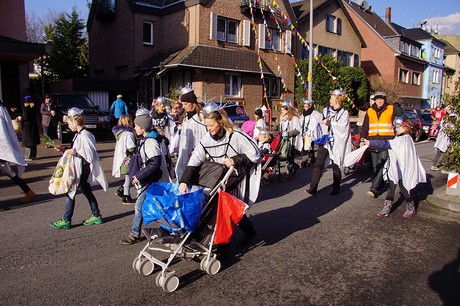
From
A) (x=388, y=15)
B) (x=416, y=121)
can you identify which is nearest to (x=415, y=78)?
(x=388, y=15)

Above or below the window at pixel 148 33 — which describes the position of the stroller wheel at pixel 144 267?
below

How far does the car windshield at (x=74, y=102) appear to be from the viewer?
17.0 meters

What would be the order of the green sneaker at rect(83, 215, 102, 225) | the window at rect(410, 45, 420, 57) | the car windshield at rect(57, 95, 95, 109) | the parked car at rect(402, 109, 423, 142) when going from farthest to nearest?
1. the window at rect(410, 45, 420, 57)
2. the parked car at rect(402, 109, 423, 142)
3. the car windshield at rect(57, 95, 95, 109)
4. the green sneaker at rect(83, 215, 102, 225)

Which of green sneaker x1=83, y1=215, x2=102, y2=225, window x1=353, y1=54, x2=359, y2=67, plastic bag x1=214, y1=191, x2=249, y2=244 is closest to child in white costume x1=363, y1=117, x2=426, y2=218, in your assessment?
plastic bag x1=214, y1=191, x2=249, y2=244

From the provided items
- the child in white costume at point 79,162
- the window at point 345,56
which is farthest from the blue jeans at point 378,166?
the window at point 345,56

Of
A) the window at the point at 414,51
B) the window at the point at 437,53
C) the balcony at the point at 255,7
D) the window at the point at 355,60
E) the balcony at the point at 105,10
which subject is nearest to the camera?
the balcony at the point at 255,7

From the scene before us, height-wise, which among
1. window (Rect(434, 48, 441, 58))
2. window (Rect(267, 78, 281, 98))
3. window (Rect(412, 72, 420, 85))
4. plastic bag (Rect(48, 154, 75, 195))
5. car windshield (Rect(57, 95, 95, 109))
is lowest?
plastic bag (Rect(48, 154, 75, 195))

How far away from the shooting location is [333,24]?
3297cm

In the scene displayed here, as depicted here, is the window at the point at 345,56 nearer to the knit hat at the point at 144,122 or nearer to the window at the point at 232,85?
the window at the point at 232,85

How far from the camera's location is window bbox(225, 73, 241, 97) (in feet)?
79.7

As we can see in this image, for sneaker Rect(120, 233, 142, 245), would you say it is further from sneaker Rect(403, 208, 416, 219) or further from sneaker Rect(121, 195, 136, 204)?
sneaker Rect(403, 208, 416, 219)

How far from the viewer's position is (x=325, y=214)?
6.67m

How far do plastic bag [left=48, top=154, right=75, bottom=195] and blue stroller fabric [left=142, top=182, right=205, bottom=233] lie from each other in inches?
79.4

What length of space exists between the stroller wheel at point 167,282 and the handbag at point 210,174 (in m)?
1.02
